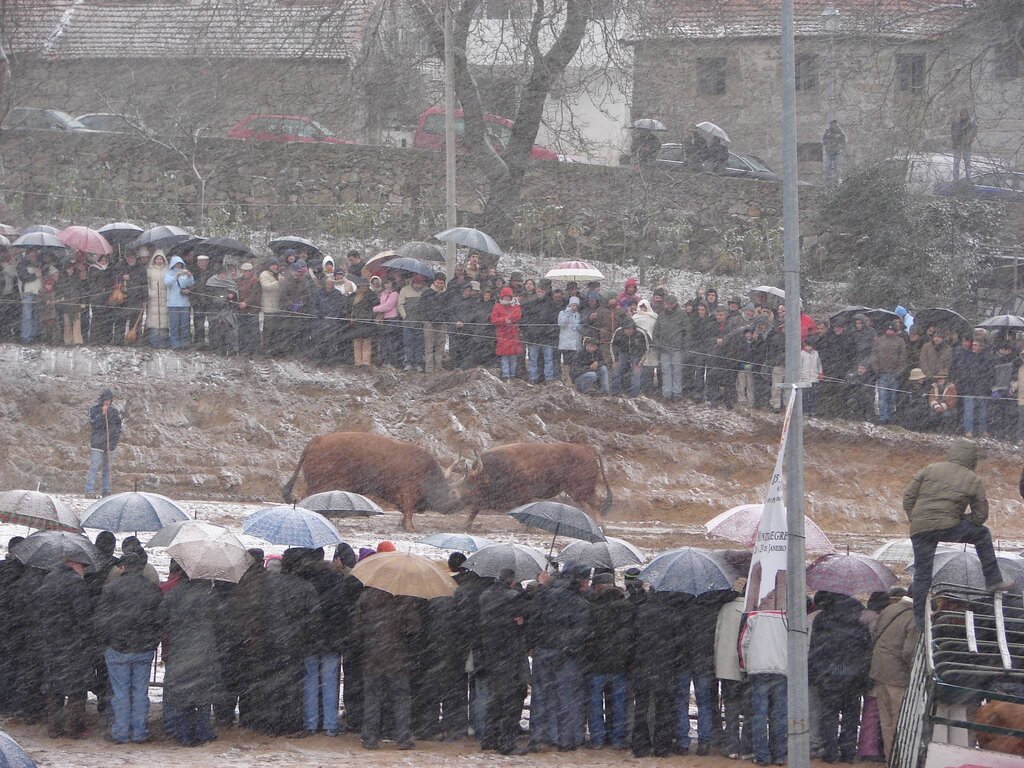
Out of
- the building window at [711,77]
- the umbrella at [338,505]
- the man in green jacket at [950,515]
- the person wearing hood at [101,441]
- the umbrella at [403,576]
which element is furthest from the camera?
the building window at [711,77]

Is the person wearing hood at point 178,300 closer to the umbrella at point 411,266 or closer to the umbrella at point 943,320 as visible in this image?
the umbrella at point 411,266

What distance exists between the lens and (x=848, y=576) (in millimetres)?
12828

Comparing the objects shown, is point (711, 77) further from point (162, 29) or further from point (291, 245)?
point (291, 245)

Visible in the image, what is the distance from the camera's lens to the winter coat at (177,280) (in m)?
24.2

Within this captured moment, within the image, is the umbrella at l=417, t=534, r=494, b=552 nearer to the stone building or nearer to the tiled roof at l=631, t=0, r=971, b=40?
the tiled roof at l=631, t=0, r=971, b=40

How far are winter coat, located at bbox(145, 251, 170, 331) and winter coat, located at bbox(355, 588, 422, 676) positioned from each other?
13.3 metres

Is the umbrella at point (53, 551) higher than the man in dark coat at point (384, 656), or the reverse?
the umbrella at point (53, 551)

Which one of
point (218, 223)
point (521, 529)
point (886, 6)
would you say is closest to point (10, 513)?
point (521, 529)

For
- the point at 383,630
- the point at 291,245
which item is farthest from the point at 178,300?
the point at 383,630

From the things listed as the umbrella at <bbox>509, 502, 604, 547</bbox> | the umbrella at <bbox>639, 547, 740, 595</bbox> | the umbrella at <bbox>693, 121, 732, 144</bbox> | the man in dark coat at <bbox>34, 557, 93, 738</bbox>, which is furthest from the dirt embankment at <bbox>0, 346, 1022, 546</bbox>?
the umbrella at <bbox>693, 121, 732, 144</bbox>

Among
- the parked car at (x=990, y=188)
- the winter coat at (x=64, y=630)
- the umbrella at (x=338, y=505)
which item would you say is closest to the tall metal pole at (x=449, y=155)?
the umbrella at (x=338, y=505)

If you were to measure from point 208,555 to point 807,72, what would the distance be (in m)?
32.5

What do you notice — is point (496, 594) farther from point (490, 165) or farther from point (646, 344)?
Answer: point (490, 165)

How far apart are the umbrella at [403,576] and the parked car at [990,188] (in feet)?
84.3
